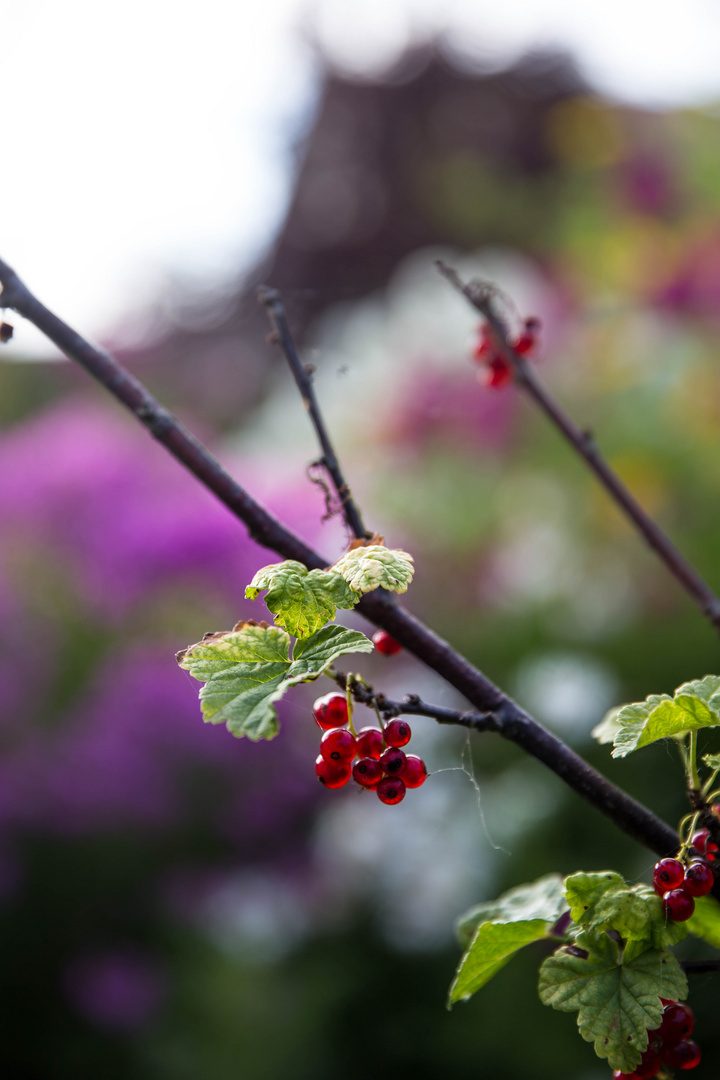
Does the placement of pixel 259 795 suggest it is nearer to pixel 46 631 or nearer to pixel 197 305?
pixel 46 631

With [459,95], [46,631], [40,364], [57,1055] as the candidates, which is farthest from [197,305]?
[57,1055]

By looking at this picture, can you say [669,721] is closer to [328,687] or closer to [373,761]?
[373,761]

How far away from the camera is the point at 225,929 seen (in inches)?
42.6

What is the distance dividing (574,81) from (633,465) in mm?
2250

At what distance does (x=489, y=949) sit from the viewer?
10.3 inches

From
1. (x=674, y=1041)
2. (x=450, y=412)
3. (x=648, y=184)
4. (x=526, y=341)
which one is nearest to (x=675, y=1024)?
(x=674, y=1041)

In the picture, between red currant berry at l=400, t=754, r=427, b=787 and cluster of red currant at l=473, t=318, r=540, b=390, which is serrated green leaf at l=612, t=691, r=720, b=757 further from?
cluster of red currant at l=473, t=318, r=540, b=390

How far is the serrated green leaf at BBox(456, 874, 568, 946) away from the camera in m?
0.28

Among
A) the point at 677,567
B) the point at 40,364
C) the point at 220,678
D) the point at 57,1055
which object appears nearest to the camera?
the point at 220,678

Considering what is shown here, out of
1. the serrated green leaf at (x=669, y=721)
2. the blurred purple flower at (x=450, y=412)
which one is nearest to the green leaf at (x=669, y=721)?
the serrated green leaf at (x=669, y=721)

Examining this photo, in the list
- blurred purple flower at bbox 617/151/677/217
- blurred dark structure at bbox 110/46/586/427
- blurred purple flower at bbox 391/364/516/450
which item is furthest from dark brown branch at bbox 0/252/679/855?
blurred dark structure at bbox 110/46/586/427

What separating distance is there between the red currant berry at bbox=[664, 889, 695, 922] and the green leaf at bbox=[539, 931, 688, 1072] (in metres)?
0.01

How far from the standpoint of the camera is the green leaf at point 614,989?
22 centimetres

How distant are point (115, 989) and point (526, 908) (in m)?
0.92
